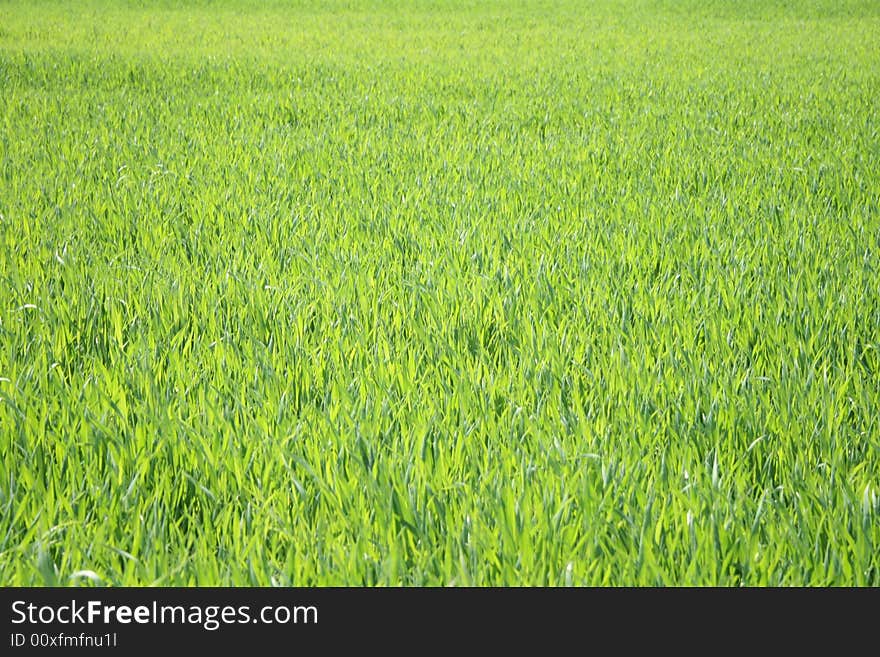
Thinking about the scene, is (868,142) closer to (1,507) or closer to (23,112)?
(1,507)

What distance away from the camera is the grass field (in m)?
1.39

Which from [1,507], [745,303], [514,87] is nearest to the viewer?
[1,507]

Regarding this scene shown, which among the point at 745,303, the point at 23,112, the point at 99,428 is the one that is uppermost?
the point at 23,112

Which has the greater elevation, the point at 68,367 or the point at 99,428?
the point at 68,367

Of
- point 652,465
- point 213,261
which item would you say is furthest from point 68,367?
point 652,465

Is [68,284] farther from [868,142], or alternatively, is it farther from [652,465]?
[868,142]

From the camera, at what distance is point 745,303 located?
8.52ft

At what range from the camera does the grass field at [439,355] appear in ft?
4.57

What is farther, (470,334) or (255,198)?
(255,198)

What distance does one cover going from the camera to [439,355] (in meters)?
2.22

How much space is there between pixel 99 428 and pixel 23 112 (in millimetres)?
6279
